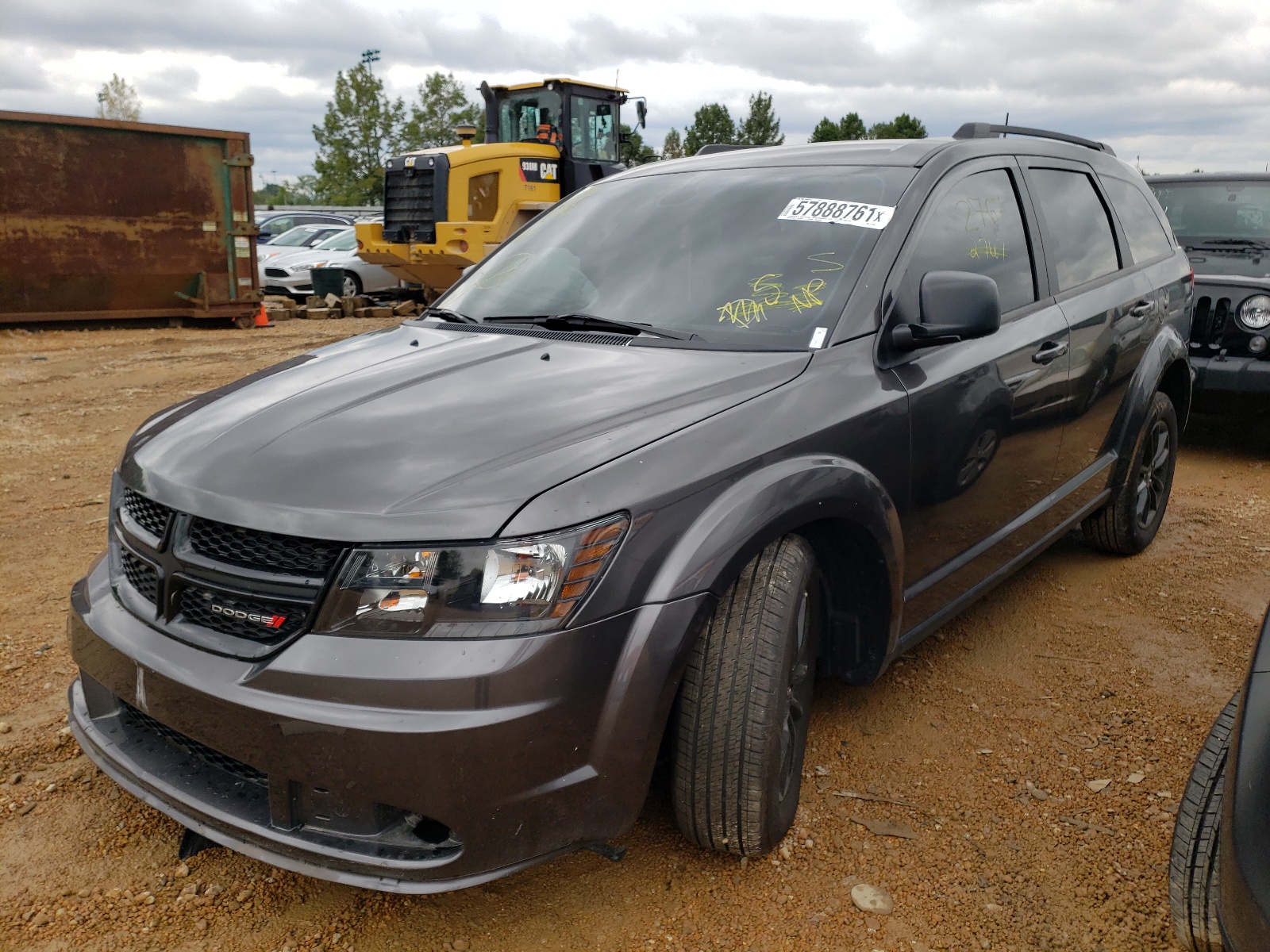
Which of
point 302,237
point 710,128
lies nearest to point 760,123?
point 710,128

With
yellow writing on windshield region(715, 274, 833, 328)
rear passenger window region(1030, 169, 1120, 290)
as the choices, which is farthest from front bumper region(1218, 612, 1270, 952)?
rear passenger window region(1030, 169, 1120, 290)

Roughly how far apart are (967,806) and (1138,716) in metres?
0.86

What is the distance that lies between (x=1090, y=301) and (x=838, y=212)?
1.32 metres

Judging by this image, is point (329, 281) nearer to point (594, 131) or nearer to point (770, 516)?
point (594, 131)

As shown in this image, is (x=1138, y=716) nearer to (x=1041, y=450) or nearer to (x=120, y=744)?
(x=1041, y=450)

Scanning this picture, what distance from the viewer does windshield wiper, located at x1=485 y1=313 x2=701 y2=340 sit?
271cm

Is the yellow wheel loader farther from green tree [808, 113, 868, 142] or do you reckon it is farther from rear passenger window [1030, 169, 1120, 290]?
green tree [808, 113, 868, 142]

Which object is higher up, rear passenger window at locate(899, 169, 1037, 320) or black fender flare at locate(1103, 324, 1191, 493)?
rear passenger window at locate(899, 169, 1037, 320)

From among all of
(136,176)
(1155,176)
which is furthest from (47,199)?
(1155,176)

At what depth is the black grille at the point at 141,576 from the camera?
2.15 meters

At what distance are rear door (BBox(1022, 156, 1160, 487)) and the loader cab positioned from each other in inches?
396

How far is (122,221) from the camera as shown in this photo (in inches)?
487

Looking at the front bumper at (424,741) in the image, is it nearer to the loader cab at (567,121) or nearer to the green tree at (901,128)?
the loader cab at (567,121)

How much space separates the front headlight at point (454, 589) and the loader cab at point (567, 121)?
12.0m
